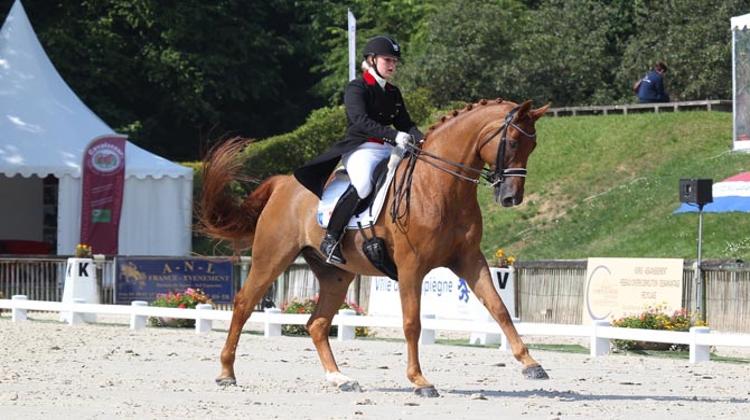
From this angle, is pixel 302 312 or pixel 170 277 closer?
pixel 302 312

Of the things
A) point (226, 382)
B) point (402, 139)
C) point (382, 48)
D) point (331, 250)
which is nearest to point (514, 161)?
point (402, 139)

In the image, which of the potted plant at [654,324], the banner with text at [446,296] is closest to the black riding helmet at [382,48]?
the potted plant at [654,324]

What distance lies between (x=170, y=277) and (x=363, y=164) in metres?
→ 14.0

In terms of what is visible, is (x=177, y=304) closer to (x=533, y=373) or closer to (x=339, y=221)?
(x=339, y=221)

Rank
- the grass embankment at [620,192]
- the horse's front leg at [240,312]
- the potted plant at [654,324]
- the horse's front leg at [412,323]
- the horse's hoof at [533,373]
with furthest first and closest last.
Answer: the grass embankment at [620,192] < the potted plant at [654,324] < the horse's front leg at [240,312] < the horse's front leg at [412,323] < the horse's hoof at [533,373]

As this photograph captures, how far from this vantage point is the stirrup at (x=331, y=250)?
12734mm

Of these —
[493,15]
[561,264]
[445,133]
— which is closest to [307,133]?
[493,15]

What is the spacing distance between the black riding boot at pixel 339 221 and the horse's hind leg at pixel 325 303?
2.54 ft

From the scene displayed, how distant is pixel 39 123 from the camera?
111 feet

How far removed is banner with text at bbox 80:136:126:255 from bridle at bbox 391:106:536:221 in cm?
1929

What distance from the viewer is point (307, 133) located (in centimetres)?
4331

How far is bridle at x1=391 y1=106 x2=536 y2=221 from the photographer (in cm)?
1186

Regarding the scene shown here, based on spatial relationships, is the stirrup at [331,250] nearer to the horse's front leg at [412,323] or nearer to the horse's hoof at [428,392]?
the horse's front leg at [412,323]

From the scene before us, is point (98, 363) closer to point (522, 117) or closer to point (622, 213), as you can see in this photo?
point (522, 117)
